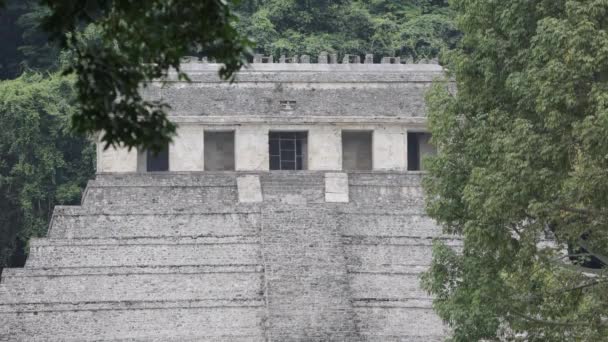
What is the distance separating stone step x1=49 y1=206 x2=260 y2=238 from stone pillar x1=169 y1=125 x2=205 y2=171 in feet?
10.3

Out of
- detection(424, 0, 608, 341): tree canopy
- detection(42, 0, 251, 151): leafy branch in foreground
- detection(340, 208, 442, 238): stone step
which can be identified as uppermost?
detection(42, 0, 251, 151): leafy branch in foreground

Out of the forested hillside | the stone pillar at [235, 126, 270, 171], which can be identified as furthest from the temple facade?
the forested hillside

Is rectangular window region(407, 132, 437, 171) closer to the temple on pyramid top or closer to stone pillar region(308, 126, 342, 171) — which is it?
the temple on pyramid top

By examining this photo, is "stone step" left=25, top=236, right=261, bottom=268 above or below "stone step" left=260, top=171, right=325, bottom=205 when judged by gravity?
below

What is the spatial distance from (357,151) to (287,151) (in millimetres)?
1743

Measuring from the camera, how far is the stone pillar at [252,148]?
1660 inches

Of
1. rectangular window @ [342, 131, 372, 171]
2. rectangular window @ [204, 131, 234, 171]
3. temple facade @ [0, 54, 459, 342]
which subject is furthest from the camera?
rectangular window @ [342, 131, 372, 171]

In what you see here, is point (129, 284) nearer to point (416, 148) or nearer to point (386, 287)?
point (386, 287)

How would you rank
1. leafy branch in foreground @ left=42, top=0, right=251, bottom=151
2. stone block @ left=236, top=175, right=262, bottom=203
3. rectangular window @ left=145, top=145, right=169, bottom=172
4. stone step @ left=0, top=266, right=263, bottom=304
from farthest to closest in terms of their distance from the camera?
1. rectangular window @ left=145, top=145, right=169, bottom=172
2. stone block @ left=236, top=175, right=262, bottom=203
3. stone step @ left=0, top=266, right=263, bottom=304
4. leafy branch in foreground @ left=42, top=0, right=251, bottom=151

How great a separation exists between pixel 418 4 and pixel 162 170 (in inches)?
536

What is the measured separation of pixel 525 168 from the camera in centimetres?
2206

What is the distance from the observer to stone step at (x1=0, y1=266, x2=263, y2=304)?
35.3 metres

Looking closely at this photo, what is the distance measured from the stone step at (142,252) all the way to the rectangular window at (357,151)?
625 cm

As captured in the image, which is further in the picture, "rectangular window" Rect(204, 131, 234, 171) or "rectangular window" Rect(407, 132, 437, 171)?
"rectangular window" Rect(407, 132, 437, 171)
